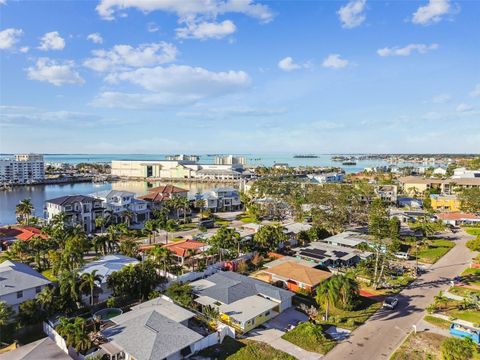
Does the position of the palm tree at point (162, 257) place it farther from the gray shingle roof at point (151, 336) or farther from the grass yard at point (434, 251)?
the grass yard at point (434, 251)

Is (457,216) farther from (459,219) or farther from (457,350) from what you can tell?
(457,350)

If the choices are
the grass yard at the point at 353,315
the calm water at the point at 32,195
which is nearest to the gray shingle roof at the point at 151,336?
the grass yard at the point at 353,315

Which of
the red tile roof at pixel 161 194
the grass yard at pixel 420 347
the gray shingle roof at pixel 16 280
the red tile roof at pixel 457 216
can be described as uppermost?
the red tile roof at pixel 161 194

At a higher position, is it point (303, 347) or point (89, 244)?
point (89, 244)

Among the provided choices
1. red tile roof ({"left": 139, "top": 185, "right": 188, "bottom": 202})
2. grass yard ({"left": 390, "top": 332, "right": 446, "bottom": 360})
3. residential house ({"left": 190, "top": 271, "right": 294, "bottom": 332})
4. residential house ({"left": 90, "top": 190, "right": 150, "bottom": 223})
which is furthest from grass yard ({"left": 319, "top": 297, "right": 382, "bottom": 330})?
red tile roof ({"left": 139, "top": 185, "right": 188, "bottom": 202})

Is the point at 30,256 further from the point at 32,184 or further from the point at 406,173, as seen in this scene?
the point at 406,173

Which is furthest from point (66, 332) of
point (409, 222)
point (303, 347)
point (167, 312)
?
point (409, 222)
